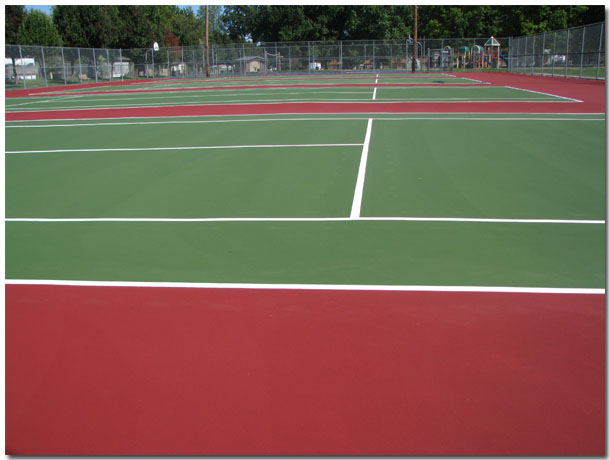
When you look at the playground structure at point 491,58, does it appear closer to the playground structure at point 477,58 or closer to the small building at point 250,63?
the playground structure at point 477,58

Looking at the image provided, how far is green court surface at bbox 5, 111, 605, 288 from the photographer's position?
626 cm

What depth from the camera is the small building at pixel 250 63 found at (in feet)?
220

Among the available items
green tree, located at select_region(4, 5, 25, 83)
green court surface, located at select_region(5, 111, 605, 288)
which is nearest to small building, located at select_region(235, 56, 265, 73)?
green tree, located at select_region(4, 5, 25, 83)

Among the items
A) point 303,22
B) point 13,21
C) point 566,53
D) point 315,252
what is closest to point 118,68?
point 13,21

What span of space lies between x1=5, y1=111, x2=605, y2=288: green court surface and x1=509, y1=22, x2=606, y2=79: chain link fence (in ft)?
79.5

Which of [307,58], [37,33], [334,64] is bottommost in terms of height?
[334,64]

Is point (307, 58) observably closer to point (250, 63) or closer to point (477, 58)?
point (250, 63)

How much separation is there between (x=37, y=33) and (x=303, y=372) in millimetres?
63875

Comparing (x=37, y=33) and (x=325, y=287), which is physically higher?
(x=37, y=33)

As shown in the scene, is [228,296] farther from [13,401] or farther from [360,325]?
[13,401]

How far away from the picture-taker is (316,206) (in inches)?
343

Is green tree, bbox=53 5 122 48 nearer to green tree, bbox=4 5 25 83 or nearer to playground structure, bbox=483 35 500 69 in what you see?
green tree, bbox=4 5 25 83

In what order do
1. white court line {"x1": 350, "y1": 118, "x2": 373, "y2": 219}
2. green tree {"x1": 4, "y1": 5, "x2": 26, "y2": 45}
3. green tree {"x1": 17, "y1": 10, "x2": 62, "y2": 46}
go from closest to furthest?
white court line {"x1": 350, "y1": 118, "x2": 373, "y2": 219} < green tree {"x1": 17, "y1": 10, "x2": 62, "y2": 46} < green tree {"x1": 4, "y1": 5, "x2": 26, "y2": 45}

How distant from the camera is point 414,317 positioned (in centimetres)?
499
